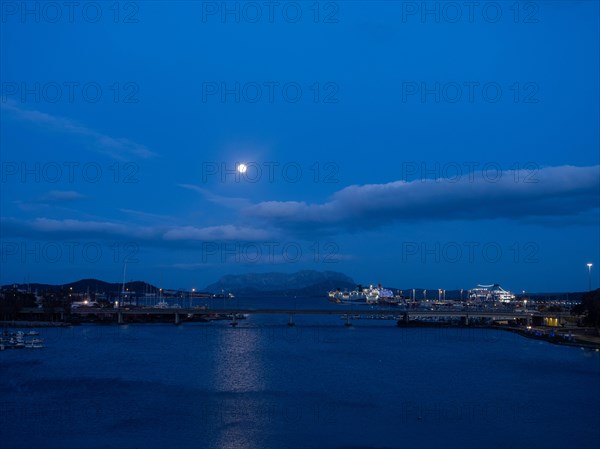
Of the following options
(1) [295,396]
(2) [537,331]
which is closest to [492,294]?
(2) [537,331]

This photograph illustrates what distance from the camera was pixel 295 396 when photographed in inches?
775

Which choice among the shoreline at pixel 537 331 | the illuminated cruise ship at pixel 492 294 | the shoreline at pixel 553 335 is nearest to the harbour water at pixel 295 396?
the shoreline at pixel 553 335

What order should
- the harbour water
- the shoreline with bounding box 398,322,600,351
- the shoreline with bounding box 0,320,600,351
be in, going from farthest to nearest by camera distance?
the shoreline with bounding box 0,320,600,351
the shoreline with bounding box 398,322,600,351
the harbour water

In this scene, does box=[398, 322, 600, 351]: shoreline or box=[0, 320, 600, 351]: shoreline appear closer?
box=[398, 322, 600, 351]: shoreline

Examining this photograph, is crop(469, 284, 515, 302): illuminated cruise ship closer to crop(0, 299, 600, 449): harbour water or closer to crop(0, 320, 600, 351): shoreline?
crop(0, 320, 600, 351): shoreline

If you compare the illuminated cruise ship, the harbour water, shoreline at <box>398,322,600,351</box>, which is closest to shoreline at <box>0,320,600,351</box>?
shoreline at <box>398,322,600,351</box>

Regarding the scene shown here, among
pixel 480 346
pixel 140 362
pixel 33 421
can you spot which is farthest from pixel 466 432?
pixel 480 346

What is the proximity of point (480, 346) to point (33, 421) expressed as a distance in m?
29.5

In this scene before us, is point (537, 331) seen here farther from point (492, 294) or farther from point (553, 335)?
point (492, 294)

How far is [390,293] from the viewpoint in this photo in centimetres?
15938

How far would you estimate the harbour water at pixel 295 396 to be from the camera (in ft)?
47.7

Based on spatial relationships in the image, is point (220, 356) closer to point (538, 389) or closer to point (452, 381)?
point (452, 381)

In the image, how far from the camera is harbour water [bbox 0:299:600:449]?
14531 mm

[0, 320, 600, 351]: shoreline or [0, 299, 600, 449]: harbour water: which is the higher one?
[0, 320, 600, 351]: shoreline
